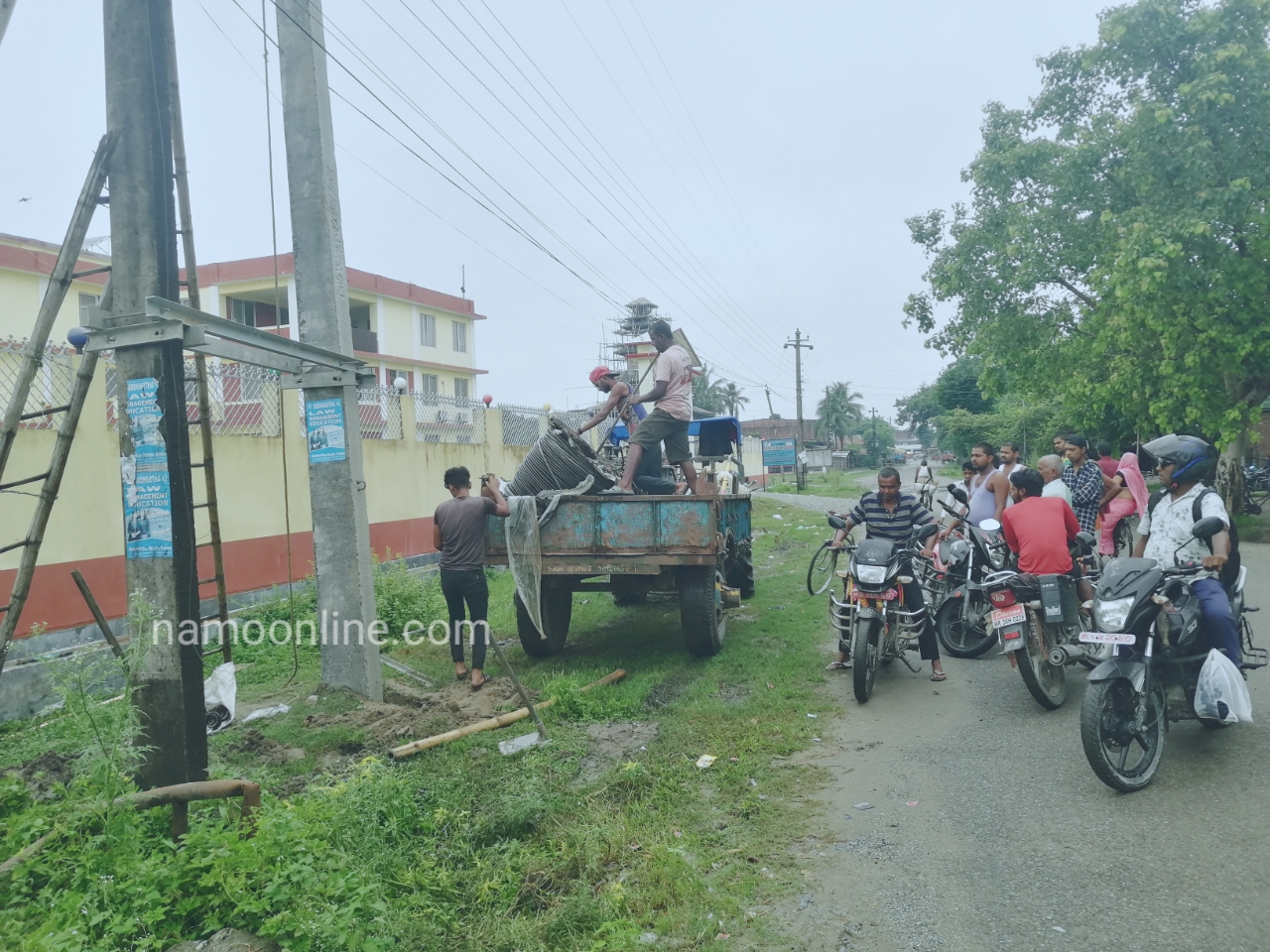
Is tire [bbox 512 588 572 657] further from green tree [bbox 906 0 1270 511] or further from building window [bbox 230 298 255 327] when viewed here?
building window [bbox 230 298 255 327]

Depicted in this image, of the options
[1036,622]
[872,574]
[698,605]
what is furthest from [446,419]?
[1036,622]

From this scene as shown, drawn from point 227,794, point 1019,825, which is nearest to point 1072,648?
point 1019,825

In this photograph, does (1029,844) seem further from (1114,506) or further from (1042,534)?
(1114,506)

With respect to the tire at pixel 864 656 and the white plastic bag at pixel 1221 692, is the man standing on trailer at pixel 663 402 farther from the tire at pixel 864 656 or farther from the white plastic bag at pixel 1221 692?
the white plastic bag at pixel 1221 692

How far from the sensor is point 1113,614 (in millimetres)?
4645

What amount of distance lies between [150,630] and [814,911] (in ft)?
10.7

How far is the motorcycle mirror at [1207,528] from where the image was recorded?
15.9 ft

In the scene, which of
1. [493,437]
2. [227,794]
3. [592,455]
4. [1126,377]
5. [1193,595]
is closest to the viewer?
[227,794]

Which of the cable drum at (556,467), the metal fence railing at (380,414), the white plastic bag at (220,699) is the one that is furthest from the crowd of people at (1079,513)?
the metal fence railing at (380,414)

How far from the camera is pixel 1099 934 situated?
322 centimetres

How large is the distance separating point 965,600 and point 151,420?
6.33 m

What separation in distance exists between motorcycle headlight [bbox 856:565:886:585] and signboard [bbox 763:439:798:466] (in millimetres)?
42028

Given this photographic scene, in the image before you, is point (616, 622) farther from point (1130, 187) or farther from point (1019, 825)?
point (1130, 187)

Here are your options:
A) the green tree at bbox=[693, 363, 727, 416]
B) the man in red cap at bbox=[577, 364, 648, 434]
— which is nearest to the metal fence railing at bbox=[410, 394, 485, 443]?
the man in red cap at bbox=[577, 364, 648, 434]
